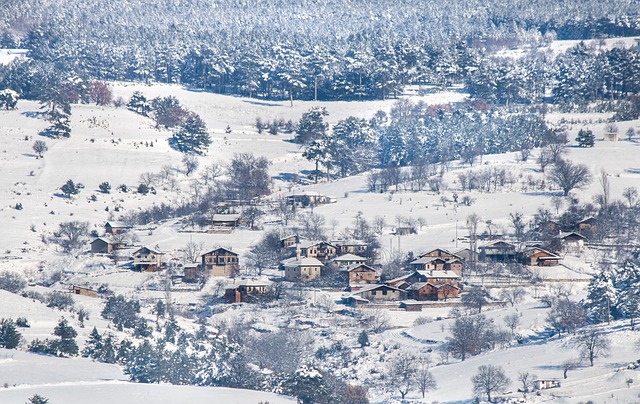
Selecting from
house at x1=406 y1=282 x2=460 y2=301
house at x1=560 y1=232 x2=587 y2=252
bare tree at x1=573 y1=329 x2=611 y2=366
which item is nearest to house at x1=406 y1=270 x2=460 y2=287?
house at x1=406 y1=282 x2=460 y2=301

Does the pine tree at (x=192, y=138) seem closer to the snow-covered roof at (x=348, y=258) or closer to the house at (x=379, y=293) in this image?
the snow-covered roof at (x=348, y=258)

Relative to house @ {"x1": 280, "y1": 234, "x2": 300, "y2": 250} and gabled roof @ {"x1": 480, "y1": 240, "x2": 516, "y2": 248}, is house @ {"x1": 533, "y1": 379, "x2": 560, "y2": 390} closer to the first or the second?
gabled roof @ {"x1": 480, "y1": 240, "x2": 516, "y2": 248}

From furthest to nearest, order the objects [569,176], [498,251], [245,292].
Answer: [569,176] < [498,251] < [245,292]

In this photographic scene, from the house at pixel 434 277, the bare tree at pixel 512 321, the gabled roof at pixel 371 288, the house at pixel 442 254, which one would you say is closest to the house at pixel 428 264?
the house at pixel 442 254

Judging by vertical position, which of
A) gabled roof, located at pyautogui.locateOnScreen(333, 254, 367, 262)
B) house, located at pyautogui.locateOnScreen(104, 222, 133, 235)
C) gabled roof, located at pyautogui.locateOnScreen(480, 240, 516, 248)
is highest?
gabled roof, located at pyautogui.locateOnScreen(480, 240, 516, 248)

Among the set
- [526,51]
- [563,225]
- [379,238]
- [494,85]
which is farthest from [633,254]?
[526,51]

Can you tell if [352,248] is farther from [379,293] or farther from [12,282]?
[12,282]

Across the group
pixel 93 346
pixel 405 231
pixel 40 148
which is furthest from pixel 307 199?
pixel 93 346
